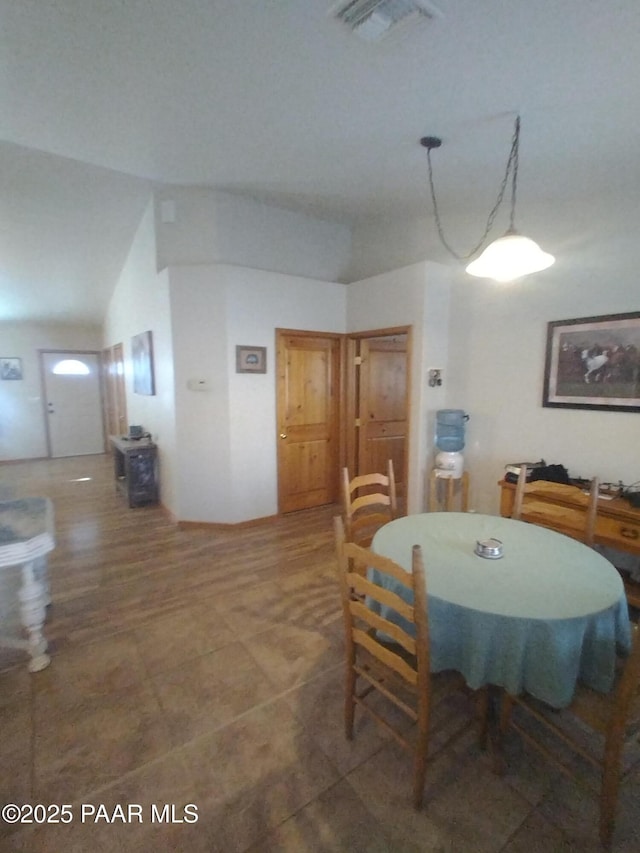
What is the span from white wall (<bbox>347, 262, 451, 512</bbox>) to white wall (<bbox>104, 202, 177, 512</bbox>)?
85.3 inches

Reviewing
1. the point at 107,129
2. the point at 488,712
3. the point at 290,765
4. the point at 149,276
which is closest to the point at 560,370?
the point at 488,712

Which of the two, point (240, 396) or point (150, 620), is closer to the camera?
point (150, 620)

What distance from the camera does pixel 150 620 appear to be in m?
2.44

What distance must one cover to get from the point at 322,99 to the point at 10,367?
712 centimetres

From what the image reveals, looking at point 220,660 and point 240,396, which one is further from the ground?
point 240,396

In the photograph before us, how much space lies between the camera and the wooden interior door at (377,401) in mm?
4477

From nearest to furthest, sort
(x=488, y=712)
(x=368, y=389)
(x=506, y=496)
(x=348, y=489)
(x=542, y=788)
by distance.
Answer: (x=542, y=788) < (x=488, y=712) < (x=348, y=489) < (x=506, y=496) < (x=368, y=389)

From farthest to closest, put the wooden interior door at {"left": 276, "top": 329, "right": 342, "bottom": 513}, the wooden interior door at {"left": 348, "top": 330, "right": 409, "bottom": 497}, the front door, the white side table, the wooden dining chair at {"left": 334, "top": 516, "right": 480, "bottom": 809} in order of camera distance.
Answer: the front door
the wooden interior door at {"left": 348, "top": 330, "right": 409, "bottom": 497}
the wooden interior door at {"left": 276, "top": 329, "right": 342, "bottom": 513}
the white side table
the wooden dining chair at {"left": 334, "top": 516, "right": 480, "bottom": 809}

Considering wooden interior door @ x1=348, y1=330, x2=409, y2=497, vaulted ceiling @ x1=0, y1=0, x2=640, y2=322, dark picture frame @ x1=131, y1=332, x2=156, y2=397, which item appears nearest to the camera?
vaulted ceiling @ x1=0, y1=0, x2=640, y2=322

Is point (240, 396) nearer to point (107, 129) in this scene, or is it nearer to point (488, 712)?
point (107, 129)

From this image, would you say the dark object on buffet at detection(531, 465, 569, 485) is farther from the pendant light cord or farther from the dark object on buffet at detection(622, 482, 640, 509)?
the pendant light cord

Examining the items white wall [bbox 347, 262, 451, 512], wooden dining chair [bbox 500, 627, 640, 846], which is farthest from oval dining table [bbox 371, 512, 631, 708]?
white wall [bbox 347, 262, 451, 512]

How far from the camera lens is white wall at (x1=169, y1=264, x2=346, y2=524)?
359 cm

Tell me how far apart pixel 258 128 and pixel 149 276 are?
2259 mm
